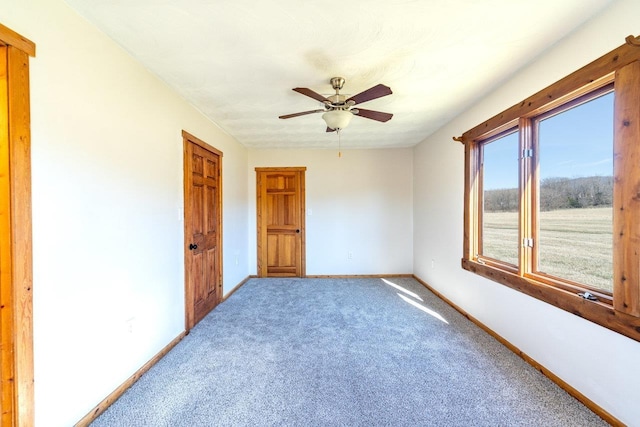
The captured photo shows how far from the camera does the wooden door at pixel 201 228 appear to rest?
8.67 feet

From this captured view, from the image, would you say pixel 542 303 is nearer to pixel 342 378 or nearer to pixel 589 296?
pixel 589 296

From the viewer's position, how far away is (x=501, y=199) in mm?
2539

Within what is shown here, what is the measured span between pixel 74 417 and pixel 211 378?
74 cm

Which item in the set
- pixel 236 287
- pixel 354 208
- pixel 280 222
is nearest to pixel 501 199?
pixel 354 208

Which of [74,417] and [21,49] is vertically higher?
[21,49]

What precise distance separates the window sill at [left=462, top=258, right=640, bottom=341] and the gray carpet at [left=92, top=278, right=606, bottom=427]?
570mm

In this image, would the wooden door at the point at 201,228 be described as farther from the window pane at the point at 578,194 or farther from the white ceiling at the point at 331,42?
the window pane at the point at 578,194

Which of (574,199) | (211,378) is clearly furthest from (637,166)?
(211,378)

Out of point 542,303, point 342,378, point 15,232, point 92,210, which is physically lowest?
point 342,378

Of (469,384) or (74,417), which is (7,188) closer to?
(74,417)

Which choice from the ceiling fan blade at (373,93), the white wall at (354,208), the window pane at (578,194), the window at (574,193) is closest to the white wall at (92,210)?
the ceiling fan blade at (373,93)

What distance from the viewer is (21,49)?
3.83ft

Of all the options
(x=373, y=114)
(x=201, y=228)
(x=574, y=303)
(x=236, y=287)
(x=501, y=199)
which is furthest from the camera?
(x=236, y=287)

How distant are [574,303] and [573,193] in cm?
76
